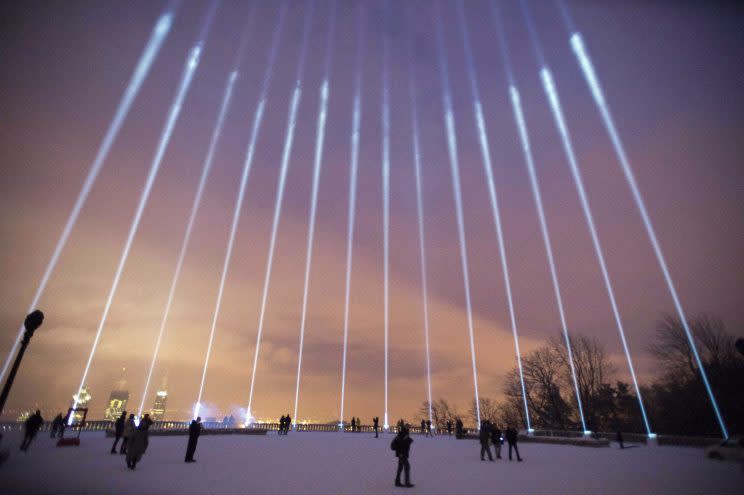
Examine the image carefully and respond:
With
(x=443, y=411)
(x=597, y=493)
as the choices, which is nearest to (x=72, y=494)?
(x=597, y=493)

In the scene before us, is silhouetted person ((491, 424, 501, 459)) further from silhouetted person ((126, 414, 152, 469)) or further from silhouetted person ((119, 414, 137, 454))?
silhouetted person ((119, 414, 137, 454))

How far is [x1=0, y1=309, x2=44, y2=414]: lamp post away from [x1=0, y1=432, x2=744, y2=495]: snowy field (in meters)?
2.00

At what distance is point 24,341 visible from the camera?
342 inches

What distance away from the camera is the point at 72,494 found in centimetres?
755

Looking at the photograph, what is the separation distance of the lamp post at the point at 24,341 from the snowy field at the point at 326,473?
6.57 ft

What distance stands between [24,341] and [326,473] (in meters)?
9.10

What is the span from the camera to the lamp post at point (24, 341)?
808cm

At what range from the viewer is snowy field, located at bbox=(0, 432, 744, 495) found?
29.9ft

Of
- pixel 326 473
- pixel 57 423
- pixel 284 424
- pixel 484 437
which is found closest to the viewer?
pixel 326 473

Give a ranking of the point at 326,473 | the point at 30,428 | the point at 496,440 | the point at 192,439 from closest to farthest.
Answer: the point at 326,473
the point at 192,439
the point at 30,428
the point at 496,440

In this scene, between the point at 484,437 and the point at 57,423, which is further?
the point at 57,423

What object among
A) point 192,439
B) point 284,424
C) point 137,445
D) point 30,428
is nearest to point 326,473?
point 192,439

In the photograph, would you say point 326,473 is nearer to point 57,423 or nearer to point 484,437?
point 484,437

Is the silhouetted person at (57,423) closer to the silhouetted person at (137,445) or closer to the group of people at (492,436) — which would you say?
the silhouetted person at (137,445)
